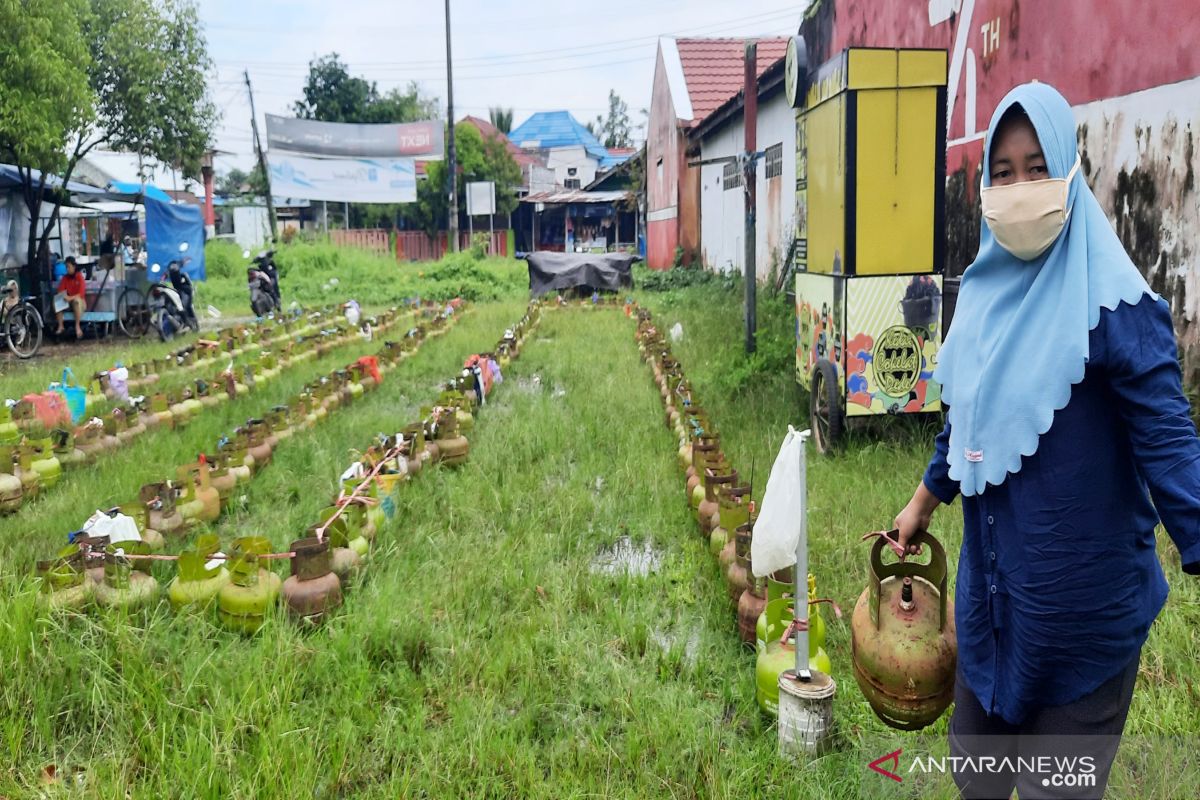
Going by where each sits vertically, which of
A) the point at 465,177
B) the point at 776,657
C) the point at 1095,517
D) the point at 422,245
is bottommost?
the point at 776,657

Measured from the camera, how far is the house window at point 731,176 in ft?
45.6

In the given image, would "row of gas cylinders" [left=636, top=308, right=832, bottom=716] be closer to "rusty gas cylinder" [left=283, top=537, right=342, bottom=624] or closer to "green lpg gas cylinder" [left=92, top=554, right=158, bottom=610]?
"rusty gas cylinder" [left=283, top=537, right=342, bottom=624]

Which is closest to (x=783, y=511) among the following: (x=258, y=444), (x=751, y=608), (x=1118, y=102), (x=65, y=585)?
(x=751, y=608)

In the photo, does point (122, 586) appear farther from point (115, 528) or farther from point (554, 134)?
point (554, 134)

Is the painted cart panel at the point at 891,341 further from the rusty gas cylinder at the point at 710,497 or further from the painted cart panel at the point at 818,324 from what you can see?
the rusty gas cylinder at the point at 710,497

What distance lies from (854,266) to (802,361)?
1.08m

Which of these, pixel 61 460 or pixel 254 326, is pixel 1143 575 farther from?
pixel 254 326

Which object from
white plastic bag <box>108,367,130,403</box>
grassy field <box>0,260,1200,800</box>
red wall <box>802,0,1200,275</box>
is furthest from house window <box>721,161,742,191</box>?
grassy field <box>0,260,1200,800</box>

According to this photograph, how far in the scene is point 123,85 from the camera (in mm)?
12891

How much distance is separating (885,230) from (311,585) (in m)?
3.36

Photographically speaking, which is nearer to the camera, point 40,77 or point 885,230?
point 885,230

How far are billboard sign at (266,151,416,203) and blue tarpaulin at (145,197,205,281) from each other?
10.6 metres

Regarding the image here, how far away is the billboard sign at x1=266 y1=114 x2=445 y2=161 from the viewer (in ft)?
84.6

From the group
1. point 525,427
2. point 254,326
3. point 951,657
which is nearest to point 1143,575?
point 951,657
